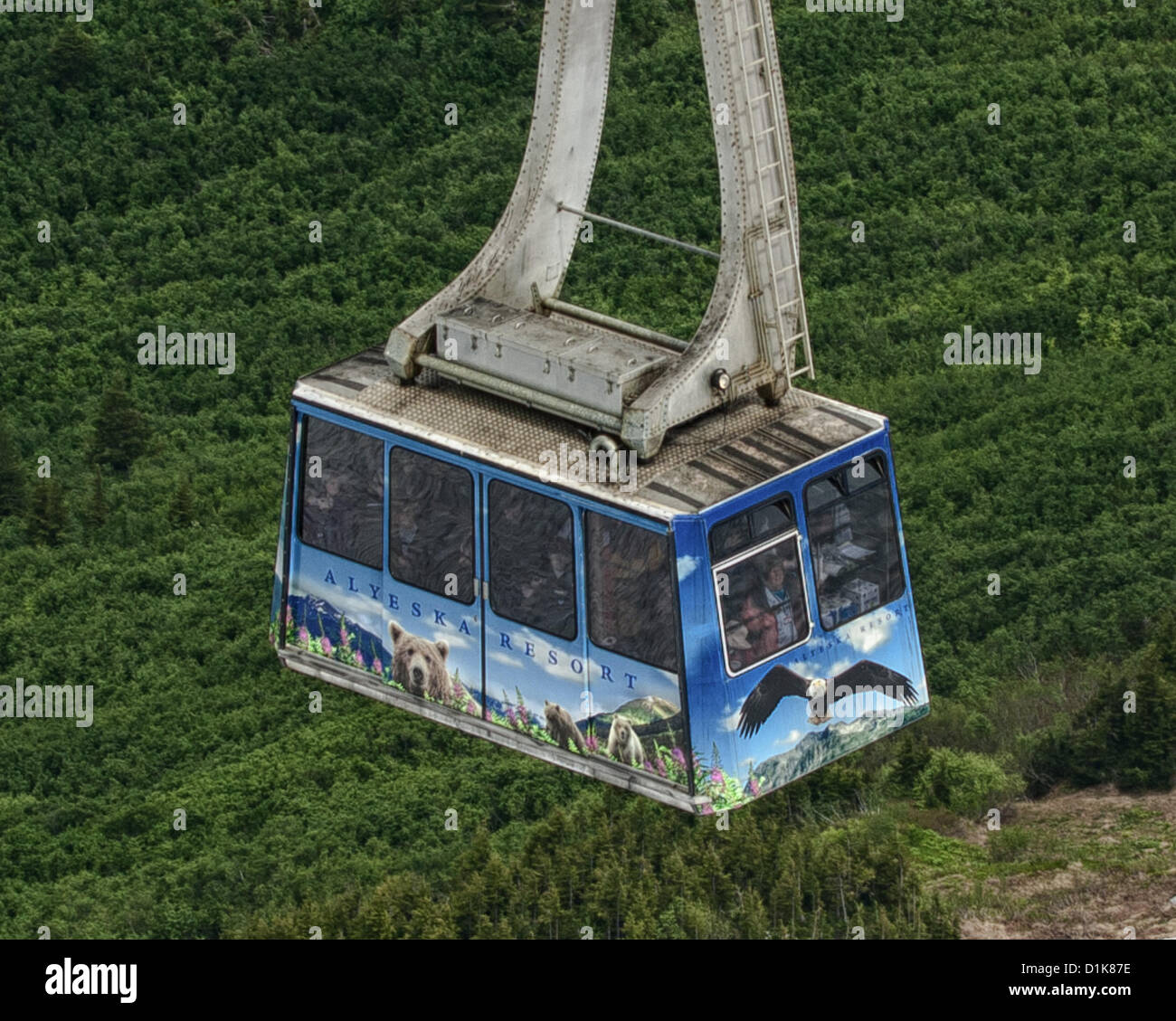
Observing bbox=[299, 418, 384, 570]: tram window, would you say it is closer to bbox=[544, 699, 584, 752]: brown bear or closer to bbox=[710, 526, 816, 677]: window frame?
bbox=[544, 699, 584, 752]: brown bear

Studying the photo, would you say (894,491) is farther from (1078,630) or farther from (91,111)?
(91,111)

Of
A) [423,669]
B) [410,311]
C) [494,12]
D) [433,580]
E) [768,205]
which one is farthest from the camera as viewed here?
[494,12]

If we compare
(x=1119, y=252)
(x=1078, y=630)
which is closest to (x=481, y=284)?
(x=1078, y=630)

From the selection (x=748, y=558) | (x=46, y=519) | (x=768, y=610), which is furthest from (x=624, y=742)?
(x=46, y=519)

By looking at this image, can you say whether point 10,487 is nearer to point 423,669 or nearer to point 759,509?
point 423,669

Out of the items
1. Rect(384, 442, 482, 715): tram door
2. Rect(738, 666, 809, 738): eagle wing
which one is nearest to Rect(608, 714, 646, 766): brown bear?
Rect(738, 666, 809, 738): eagle wing
